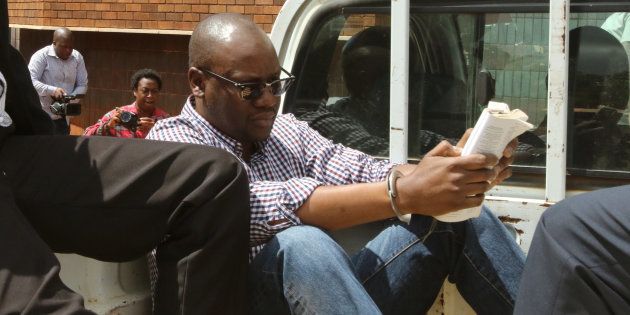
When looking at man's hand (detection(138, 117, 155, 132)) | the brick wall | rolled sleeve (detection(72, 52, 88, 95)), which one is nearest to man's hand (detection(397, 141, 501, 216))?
man's hand (detection(138, 117, 155, 132))

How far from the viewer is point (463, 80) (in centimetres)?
291

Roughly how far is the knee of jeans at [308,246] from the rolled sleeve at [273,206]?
4 centimetres

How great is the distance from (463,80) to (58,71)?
260 inches

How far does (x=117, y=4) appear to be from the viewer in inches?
377

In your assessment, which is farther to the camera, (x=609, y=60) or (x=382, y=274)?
(x=609, y=60)

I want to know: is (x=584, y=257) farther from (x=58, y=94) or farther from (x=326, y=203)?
(x=58, y=94)

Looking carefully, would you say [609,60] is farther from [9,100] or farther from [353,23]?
[9,100]

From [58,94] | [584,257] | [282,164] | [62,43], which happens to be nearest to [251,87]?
[282,164]

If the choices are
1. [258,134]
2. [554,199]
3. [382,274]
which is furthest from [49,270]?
[554,199]

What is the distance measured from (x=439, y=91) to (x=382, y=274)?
689 millimetres

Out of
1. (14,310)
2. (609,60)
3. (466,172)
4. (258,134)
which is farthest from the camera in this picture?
(609,60)

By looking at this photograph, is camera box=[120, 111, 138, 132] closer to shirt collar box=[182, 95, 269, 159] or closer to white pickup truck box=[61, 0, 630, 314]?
white pickup truck box=[61, 0, 630, 314]

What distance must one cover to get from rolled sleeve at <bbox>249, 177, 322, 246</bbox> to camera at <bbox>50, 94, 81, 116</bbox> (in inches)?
226

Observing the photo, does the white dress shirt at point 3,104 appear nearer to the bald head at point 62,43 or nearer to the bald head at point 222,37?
the bald head at point 222,37
